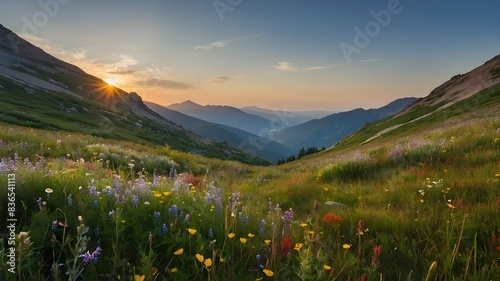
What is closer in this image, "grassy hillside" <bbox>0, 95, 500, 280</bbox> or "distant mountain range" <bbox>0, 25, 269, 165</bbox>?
"grassy hillside" <bbox>0, 95, 500, 280</bbox>

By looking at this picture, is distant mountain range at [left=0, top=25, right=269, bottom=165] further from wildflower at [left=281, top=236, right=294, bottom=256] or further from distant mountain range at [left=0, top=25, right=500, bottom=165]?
wildflower at [left=281, top=236, right=294, bottom=256]

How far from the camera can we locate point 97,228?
9.68ft

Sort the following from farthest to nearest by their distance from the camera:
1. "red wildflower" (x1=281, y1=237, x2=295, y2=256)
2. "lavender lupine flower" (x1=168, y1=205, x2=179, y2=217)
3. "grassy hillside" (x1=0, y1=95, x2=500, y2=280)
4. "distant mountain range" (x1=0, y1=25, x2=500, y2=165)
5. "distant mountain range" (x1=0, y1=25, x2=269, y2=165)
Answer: "distant mountain range" (x1=0, y1=25, x2=500, y2=165)
"distant mountain range" (x1=0, y1=25, x2=269, y2=165)
"lavender lupine flower" (x1=168, y1=205, x2=179, y2=217)
"red wildflower" (x1=281, y1=237, x2=295, y2=256)
"grassy hillside" (x1=0, y1=95, x2=500, y2=280)

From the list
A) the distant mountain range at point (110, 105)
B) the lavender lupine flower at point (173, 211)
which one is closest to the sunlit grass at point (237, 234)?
the lavender lupine flower at point (173, 211)

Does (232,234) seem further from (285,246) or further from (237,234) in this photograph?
(237,234)

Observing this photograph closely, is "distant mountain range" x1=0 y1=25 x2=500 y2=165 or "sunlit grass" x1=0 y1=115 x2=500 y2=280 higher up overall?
"distant mountain range" x1=0 y1=25 x2=500 y2=165

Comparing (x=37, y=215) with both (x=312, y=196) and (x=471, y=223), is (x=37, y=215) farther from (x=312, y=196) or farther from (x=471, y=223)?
(x=312, y=196)

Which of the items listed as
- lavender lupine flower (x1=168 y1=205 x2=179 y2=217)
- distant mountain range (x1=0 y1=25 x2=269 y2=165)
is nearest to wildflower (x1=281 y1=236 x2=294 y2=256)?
lavender lupine flower (x1=168 y1=205 x2=179 y2=217)

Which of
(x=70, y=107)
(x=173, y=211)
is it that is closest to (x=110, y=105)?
(x=70, y=107)

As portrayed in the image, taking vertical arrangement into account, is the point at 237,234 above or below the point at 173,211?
below

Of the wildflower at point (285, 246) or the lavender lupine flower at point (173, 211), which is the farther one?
the lavender lupine flower at point (173, 211)

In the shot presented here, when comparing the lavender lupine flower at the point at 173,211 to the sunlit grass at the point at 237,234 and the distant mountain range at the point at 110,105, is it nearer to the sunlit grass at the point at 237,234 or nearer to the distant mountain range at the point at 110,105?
the sunlit grass at the point at 237,234

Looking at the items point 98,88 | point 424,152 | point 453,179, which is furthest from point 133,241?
point 98,88

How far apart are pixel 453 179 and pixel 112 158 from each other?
35.2ft
